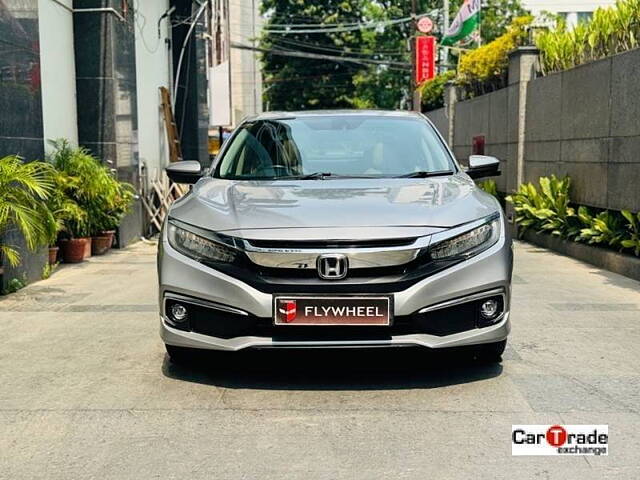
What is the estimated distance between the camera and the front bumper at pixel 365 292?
4523 millimetres

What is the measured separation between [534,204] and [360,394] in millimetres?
9135

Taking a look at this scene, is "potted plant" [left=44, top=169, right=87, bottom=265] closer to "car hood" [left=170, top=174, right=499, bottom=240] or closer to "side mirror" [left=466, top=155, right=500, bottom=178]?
"car hood" [left=170, top=174, right=499, bottom=240]

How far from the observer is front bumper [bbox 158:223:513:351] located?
14.8ft

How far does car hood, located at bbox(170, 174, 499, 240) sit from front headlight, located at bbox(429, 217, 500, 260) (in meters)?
0.07

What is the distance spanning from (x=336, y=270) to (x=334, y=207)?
1.49 ft

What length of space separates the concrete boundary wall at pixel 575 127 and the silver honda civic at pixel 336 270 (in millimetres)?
5259

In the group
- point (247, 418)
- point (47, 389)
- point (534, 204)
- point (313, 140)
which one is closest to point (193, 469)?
point (247, 418)

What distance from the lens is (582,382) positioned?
16.4 ft

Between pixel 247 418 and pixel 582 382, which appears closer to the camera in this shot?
pixel 247 418

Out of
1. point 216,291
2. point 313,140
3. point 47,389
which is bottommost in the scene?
point 47,389

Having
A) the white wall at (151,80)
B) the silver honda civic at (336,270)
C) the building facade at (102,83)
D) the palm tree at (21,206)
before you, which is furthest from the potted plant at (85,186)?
the silver honda civic at (336,270)

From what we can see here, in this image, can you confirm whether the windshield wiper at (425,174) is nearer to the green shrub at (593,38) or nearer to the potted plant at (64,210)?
the potted plant at (64,210)

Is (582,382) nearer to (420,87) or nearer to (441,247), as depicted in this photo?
(441,247)

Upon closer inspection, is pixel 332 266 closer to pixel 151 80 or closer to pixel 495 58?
pixel 151 80
